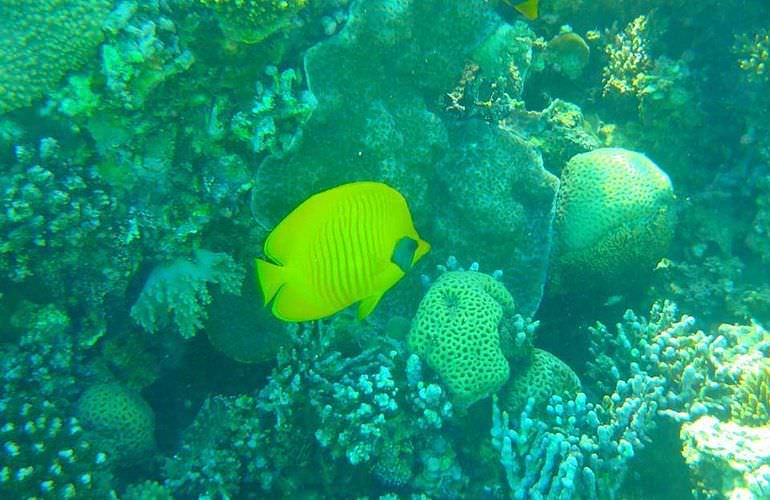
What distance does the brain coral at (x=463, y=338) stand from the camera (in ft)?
11.2

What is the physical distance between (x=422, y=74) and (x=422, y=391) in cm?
230

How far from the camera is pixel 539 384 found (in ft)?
12.1

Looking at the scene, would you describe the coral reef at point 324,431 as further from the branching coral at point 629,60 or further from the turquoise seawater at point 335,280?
the branching coral at point 629,60

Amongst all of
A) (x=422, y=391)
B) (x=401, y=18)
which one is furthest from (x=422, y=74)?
(x=422, y=391)

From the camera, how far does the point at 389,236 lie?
2318 millimetres

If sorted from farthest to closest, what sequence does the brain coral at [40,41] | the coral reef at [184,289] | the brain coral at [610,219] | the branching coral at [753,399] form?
1. the brain coral at [610,219]
2. the branching coral at [753,399]
3. the coral reef at [184,289]
4. the brain coral at [40,41]

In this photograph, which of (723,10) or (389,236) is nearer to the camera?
(389,236)

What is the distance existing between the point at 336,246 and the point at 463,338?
1472mm

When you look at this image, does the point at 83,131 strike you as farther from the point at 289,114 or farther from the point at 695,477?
the point at 695,477

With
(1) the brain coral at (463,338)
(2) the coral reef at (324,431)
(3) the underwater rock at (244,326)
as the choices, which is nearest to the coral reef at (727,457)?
(1) the brain coral at (463,338)

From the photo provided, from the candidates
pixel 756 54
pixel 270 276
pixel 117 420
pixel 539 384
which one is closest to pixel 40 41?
pixel 270 276

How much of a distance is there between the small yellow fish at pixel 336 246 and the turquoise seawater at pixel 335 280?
0.01 m

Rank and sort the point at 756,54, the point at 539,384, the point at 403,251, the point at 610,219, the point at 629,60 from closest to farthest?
1. the point at 403,251
2. the point at 539,384
3. the point at 610,219
4. the point at 756,54
5. the point at 629,60

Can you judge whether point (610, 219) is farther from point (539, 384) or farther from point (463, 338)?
point (463, 338)
